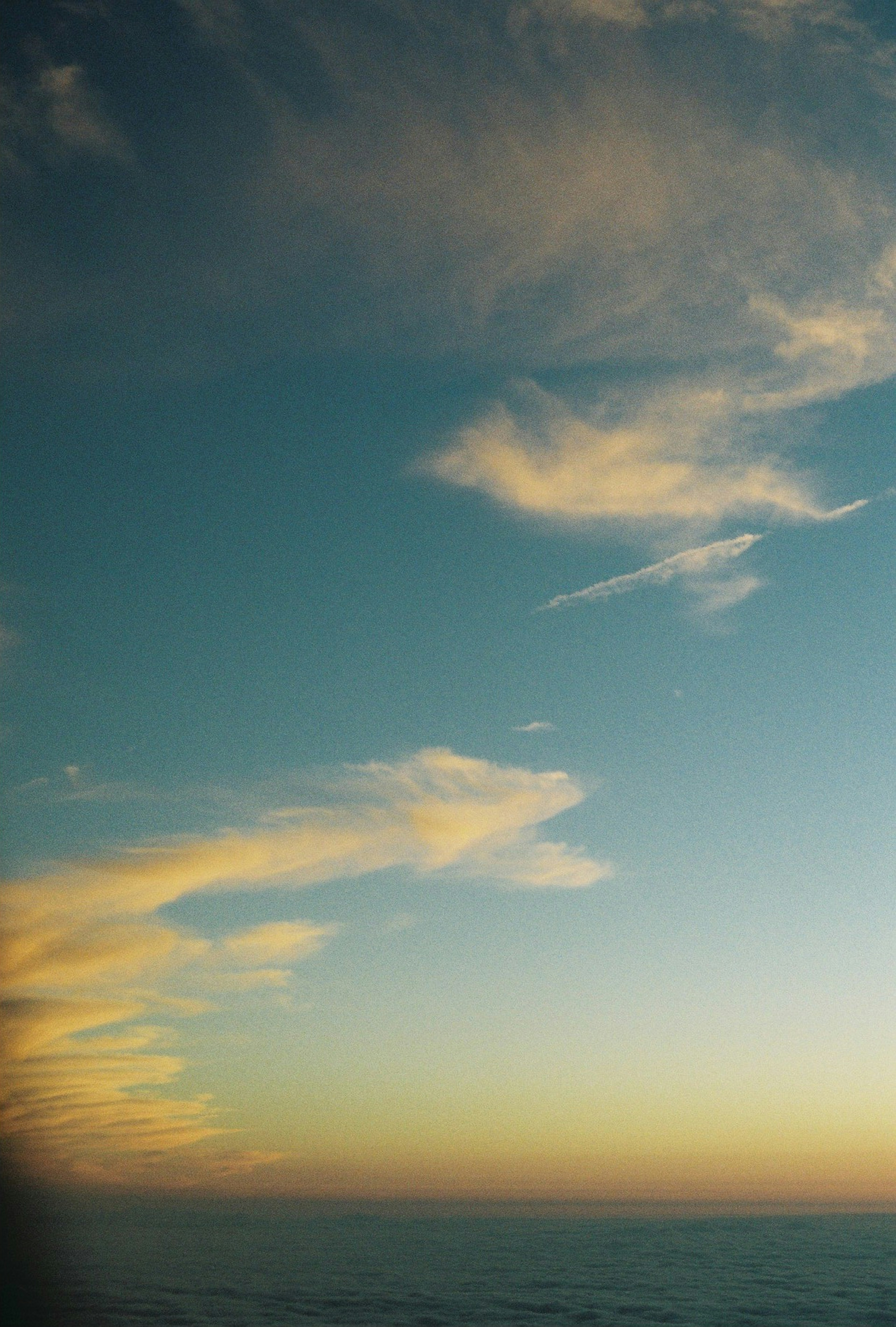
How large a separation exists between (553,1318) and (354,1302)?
13.0 m

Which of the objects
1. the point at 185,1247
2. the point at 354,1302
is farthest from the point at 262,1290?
the point at 185,1247

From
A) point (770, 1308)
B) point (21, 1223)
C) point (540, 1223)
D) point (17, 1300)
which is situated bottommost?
point (540, 1223)

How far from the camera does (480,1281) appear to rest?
67.6 meters

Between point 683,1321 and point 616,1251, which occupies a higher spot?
point 683,1321

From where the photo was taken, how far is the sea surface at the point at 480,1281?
48969 millimetres

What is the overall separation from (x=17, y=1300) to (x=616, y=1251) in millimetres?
63706

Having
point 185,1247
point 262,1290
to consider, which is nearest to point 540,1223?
point 185,1247

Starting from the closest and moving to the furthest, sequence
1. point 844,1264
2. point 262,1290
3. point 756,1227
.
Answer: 1. point 262,1290
2. point 844,1264
3. point 756,1227

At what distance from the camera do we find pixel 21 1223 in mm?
31922

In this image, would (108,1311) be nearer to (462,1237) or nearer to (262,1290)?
(262,1290)

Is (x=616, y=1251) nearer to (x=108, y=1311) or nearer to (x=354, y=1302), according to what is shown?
(x=354, y=1302)

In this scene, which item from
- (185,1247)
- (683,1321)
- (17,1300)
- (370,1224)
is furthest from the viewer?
(370,1224)

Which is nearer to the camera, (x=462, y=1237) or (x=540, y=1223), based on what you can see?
(x=462, y=1237)

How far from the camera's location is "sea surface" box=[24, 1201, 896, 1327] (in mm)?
48969
